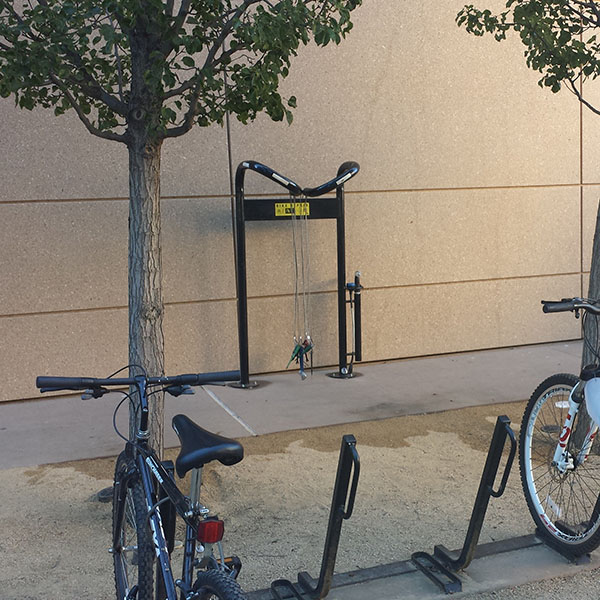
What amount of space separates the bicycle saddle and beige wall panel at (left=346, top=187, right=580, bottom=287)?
5359 mm

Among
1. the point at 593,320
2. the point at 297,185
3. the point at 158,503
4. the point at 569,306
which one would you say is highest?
the point at 297,185

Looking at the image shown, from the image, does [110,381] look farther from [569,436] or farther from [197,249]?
[197,249]

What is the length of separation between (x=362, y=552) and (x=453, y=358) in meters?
4.38

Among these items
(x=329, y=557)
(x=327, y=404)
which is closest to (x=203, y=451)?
(x=329, y=557)

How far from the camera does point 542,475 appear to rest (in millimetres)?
4328

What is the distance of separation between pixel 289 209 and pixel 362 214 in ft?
3.32

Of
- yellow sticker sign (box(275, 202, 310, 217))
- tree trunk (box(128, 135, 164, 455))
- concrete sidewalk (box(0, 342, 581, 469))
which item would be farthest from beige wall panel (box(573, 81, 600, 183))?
tree trunk (box(128, 135, 164, 455))

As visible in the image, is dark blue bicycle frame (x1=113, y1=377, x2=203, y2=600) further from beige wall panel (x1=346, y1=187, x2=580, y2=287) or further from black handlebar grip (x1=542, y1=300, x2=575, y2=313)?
beige wall panel (x1=346, y1=187, x2=580, y2=287)

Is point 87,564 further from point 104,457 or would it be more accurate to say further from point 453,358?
point 453,358

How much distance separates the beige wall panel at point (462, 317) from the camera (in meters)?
7.96

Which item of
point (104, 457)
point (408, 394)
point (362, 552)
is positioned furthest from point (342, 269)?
point (362, 552)

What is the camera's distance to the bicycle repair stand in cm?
678

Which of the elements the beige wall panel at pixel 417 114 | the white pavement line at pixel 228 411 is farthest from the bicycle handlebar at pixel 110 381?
the beige wall panel at pixel 417 114

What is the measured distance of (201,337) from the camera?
7320 mm
